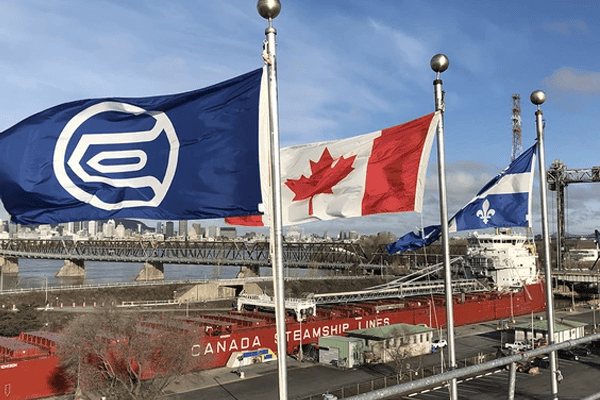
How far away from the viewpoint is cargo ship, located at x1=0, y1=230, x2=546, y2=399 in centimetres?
2342

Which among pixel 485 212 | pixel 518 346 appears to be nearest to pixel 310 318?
pixel 518 346

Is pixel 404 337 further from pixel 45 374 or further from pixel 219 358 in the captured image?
pixel 45 374

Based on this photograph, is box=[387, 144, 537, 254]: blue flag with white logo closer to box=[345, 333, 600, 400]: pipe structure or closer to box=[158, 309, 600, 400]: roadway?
box=[345, 333, 600, 400]: pipe structure

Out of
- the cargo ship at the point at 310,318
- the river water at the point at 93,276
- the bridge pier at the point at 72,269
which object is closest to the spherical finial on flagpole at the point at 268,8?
the cargo ship at the point at 310,318

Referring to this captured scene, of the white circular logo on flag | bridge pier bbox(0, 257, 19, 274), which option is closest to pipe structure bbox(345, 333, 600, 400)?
the white circular logo on flag

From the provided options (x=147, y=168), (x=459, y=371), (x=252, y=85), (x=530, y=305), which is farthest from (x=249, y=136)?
(x=530, y=305)

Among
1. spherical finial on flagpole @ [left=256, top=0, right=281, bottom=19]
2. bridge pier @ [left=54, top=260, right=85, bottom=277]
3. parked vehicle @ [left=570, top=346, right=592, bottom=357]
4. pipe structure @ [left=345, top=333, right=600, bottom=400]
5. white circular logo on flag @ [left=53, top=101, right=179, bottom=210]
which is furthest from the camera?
bridge pier @ [left=54, top=260, right=85, bottom=277]

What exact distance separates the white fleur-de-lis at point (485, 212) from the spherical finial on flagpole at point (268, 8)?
7191mm

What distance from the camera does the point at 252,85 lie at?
295 inches

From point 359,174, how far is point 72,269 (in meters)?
109

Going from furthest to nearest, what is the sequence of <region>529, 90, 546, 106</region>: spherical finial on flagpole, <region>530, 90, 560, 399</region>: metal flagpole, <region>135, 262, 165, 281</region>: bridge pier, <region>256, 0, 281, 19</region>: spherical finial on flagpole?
<region>135, 262, 165, 281</region>: bridge pier → <region>529, 90, 546, 106</region>: spherical finial on flagpole → <region>530, 90, 560, 399</region>: metal flagpole → <region>256, 0, 281, 19</region>: spherical finial on flagpole

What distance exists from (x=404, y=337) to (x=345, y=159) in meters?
24.2

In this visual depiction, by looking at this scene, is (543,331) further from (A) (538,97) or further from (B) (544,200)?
(A) (538,97)

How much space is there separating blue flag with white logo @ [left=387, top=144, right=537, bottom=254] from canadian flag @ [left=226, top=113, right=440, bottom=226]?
2568 millimetres
